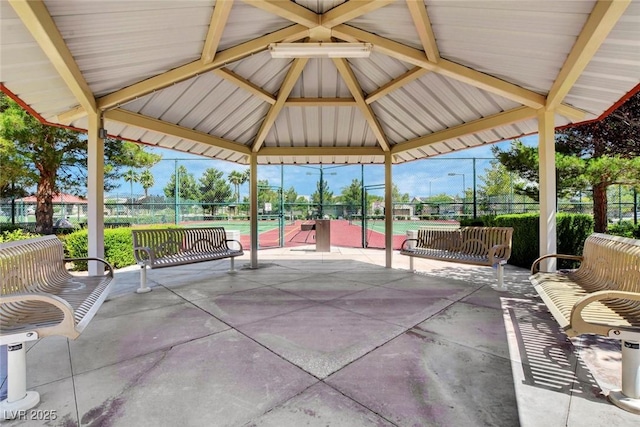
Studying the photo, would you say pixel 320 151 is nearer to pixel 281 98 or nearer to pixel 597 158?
pixel 281 98

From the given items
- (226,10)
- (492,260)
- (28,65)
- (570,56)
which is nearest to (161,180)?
(28,65)

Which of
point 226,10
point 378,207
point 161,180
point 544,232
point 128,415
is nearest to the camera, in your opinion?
point 128,415

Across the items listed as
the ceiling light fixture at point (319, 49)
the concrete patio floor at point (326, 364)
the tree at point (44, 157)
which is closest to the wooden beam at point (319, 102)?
the ceiling light fixture at point (319, 49)

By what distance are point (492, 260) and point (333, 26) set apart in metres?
4.61

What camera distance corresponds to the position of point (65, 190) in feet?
38.2

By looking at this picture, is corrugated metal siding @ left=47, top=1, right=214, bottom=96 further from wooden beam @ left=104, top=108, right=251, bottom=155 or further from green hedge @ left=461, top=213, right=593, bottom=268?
green hedge @ left=461, top=213, right=593, bottom=268

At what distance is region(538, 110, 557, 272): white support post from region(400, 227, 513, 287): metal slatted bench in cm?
90

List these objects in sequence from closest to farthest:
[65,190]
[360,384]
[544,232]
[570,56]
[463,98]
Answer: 1. [360,384]
2. [570,56]
3. [544,232]
4. [463,98]
5. [65,190]

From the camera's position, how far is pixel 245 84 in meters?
5.64

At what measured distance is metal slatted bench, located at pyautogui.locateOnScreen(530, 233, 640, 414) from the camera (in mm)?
2244

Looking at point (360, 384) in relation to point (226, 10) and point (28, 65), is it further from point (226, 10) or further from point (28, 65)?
point (28, 65)

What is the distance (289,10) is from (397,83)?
8.63 feet

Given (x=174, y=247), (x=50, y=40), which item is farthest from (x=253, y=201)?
(x=50, y=40)

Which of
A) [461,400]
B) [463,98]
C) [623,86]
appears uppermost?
[463,98]
